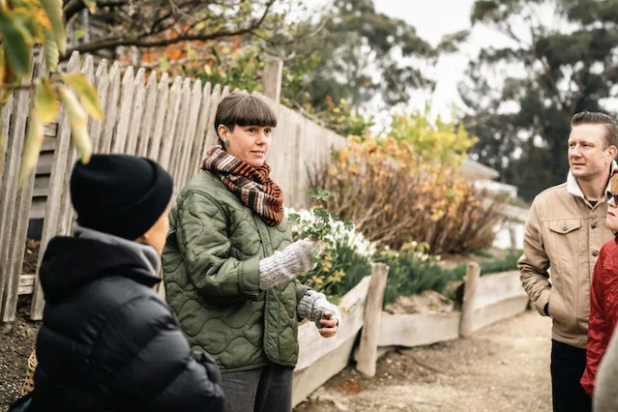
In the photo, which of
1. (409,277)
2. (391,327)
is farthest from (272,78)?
(391,327)

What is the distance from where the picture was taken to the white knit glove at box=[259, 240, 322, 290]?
2367mm

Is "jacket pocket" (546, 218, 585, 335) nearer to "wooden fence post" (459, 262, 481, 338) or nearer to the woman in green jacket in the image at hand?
the woman in green jacket

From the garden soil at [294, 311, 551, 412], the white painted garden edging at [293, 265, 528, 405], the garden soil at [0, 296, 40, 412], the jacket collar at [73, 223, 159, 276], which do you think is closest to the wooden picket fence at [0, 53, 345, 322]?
the garden soil at [0, 296, 40, 412]

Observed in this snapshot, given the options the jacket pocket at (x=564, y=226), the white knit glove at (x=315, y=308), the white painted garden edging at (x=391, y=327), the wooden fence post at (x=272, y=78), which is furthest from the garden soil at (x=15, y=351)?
the wooden fence post at (x=272, y=78)

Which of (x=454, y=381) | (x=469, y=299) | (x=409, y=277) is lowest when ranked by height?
(x=454, y=381)

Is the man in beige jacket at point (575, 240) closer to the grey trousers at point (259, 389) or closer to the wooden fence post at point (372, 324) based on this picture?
the grey trousers at point (259, 389)

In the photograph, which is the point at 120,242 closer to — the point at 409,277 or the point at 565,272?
the point at 565,272

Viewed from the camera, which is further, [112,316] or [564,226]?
[564,226]

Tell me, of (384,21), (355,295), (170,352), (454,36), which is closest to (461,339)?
(355,295)

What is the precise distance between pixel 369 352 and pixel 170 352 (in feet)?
14.3

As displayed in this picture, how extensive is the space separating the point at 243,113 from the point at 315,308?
2.77 feet

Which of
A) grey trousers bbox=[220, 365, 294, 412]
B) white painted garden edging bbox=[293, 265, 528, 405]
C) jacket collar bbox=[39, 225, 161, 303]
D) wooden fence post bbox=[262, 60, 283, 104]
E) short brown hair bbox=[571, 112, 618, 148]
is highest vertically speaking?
wooden fence post bbox=[262, 60, 283, 104]

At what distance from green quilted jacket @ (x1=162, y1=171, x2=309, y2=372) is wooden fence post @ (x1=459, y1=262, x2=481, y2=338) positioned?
5.03 m

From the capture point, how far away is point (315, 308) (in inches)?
105
